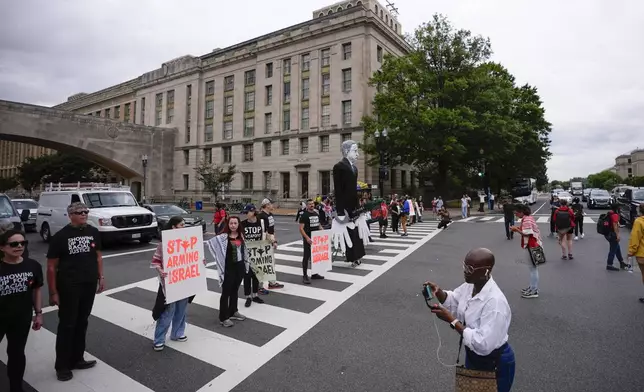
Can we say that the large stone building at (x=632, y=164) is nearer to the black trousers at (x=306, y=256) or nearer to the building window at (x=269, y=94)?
the building window at (x=269, y=94)

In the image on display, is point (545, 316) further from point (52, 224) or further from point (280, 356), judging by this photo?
point (52, 224)

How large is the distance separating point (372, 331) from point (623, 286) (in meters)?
6.13

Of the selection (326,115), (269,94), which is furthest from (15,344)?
(269,94)

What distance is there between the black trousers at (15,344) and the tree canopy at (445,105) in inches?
1055

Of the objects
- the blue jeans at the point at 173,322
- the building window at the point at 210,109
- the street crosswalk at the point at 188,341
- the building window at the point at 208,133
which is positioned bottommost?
the street crosswalk at the point at 188,341

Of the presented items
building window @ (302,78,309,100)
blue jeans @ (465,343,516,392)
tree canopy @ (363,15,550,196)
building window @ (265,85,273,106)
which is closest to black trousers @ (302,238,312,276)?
blue jeans @ (465,343,516,392)

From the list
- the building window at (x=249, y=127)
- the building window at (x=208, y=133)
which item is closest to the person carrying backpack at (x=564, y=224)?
the building window at (x=249, y=127)

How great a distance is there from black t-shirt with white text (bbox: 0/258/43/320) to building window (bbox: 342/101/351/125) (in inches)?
1485

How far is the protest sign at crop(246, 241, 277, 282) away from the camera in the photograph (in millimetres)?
6867

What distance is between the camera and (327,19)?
136 ft

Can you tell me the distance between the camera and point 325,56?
1650 inches

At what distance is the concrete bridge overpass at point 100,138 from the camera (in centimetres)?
4019

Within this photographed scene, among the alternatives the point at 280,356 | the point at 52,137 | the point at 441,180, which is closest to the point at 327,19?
the point at 441,180

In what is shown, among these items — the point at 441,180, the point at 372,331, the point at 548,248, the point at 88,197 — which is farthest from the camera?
the point at 441,180
